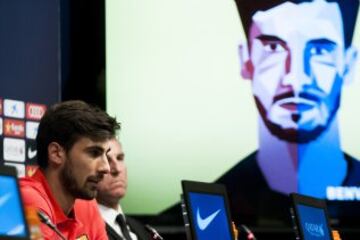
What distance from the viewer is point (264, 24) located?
5.15 m

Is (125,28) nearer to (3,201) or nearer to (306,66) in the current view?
(306,66)

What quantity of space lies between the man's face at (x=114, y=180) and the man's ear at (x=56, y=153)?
1.10 meters

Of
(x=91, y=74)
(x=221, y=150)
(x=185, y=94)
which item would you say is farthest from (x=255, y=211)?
(x=91, y=74)

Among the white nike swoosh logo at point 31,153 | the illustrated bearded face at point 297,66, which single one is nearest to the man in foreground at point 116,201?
the white nike swoosh logo at point 31,153

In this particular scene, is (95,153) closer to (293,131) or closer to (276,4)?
(293,131)

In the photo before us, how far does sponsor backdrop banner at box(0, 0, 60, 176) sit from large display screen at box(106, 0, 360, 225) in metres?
0.45

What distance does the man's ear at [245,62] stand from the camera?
512 cm

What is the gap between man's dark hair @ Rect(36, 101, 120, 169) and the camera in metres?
3.21

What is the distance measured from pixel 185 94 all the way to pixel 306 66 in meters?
0.75

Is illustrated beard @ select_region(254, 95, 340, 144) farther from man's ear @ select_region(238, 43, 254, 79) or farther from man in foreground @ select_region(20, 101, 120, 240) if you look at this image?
man in foreground @ select_region(20, 101, 120, 240)

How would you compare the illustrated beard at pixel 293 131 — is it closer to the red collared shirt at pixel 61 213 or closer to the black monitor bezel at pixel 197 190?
the red collared shirt at pixel 61 213

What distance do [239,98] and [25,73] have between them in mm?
1309

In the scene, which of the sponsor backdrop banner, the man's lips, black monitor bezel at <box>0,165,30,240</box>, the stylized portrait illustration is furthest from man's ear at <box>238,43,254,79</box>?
black monitor bezel at <box>0,165,30,240</box>

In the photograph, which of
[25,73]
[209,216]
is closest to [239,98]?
[25,73]
